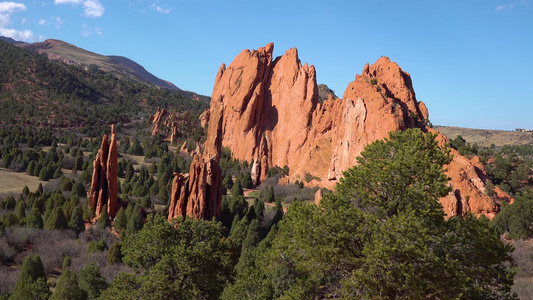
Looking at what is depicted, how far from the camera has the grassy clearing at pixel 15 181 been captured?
60.0m

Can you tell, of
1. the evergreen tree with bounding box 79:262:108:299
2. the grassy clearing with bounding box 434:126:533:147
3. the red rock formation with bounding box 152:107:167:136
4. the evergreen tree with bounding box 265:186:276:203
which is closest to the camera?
the evergreen tree with bounding box 79:262:108:299

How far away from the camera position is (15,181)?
6512 centimetres

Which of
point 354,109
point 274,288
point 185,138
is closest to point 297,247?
point 274,288

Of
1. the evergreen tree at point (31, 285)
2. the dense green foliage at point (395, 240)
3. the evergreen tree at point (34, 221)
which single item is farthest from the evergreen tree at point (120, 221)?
the dense green foliage at point (395, 240)

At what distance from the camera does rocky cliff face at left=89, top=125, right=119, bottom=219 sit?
43812 mm

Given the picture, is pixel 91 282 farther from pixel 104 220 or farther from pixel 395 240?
pixel 395 240

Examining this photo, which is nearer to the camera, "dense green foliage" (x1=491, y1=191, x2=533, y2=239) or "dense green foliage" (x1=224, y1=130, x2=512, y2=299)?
"dense green foliage" (x1=224, y1=130, x2=512, y2=299)

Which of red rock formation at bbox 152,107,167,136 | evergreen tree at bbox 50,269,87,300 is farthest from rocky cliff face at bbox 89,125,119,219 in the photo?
red rock formation at bbox 152,107,167,136

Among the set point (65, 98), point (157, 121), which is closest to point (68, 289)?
point (157, 121)

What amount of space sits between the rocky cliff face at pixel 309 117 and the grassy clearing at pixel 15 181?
39622 mm

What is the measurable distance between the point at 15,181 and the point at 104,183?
30.9m

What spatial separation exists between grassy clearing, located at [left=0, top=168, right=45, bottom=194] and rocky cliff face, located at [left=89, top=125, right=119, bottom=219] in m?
22.1

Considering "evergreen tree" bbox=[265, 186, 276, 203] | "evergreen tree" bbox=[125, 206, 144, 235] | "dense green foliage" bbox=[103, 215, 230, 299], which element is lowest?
"evergreen tree" bbox=[125, 206, 144, 235]

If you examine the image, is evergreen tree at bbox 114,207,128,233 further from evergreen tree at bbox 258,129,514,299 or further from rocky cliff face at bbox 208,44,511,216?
evergreen tree at bbox 258,129,514,299
